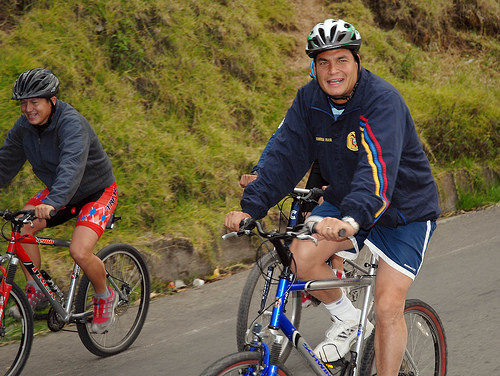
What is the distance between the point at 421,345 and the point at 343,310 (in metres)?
0.55

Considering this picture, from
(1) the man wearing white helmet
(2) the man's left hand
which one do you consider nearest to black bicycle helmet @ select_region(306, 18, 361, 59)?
(1) the man wearing white helmet

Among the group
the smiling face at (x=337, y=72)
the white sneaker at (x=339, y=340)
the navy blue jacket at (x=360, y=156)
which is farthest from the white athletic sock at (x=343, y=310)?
the smiling face at (x=337, y=72)

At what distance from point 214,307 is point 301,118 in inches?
118

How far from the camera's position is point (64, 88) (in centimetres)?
797

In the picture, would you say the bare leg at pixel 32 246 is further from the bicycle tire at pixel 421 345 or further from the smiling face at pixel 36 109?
the bicycle tire at pixel 421 345

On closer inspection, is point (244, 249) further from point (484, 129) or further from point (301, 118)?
point (484, 129)

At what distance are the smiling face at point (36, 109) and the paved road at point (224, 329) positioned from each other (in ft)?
5.99

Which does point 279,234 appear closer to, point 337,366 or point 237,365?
point 237,365

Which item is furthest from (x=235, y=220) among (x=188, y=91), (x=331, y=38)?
(x=188, y=91)

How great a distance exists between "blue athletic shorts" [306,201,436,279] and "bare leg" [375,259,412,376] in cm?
5

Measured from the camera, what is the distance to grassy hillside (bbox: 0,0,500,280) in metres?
7.51

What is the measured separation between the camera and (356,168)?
3443mm

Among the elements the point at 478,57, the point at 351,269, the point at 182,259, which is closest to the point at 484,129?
the point at 478,57

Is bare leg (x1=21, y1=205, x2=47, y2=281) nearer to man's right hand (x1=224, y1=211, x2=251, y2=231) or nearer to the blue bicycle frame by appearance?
man's right hand (x1=224, y1=211, x2=251, y2=231)
